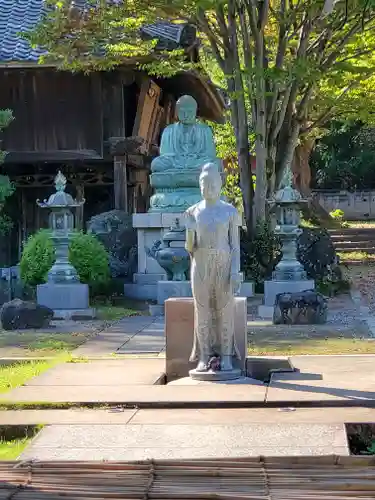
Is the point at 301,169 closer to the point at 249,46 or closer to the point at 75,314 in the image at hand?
the point at 249,46

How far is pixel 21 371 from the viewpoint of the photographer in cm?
908

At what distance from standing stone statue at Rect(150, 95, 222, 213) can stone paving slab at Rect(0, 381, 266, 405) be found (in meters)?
8.84

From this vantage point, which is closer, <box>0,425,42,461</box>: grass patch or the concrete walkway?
the concrete walkway

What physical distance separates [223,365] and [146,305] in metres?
7.84

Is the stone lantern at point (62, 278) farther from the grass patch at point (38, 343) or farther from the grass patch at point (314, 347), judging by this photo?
the grass patch at point (314, 347)

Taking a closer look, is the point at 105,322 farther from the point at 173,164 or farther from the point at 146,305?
the point at 173,164

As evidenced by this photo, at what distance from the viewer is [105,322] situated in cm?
1365

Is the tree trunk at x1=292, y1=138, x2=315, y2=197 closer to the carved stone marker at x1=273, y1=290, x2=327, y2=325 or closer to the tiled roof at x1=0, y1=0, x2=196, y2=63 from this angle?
the tiled roof at x1=0, y1=0, x2=196, y2=63

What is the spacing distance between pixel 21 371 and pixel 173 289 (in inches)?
224

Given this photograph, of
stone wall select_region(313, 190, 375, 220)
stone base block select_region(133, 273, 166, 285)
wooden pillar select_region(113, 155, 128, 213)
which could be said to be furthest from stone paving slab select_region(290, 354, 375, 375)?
stone wall select_region(313, 190, 375, 220)

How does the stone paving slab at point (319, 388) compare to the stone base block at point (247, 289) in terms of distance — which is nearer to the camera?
the stone paving slab at point (319, 388)

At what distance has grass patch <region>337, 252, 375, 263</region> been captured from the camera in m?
27.0

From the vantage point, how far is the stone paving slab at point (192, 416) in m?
6.65

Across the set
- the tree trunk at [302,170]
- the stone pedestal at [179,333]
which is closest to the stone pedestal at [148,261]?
the stone pedestal at [179,333]
